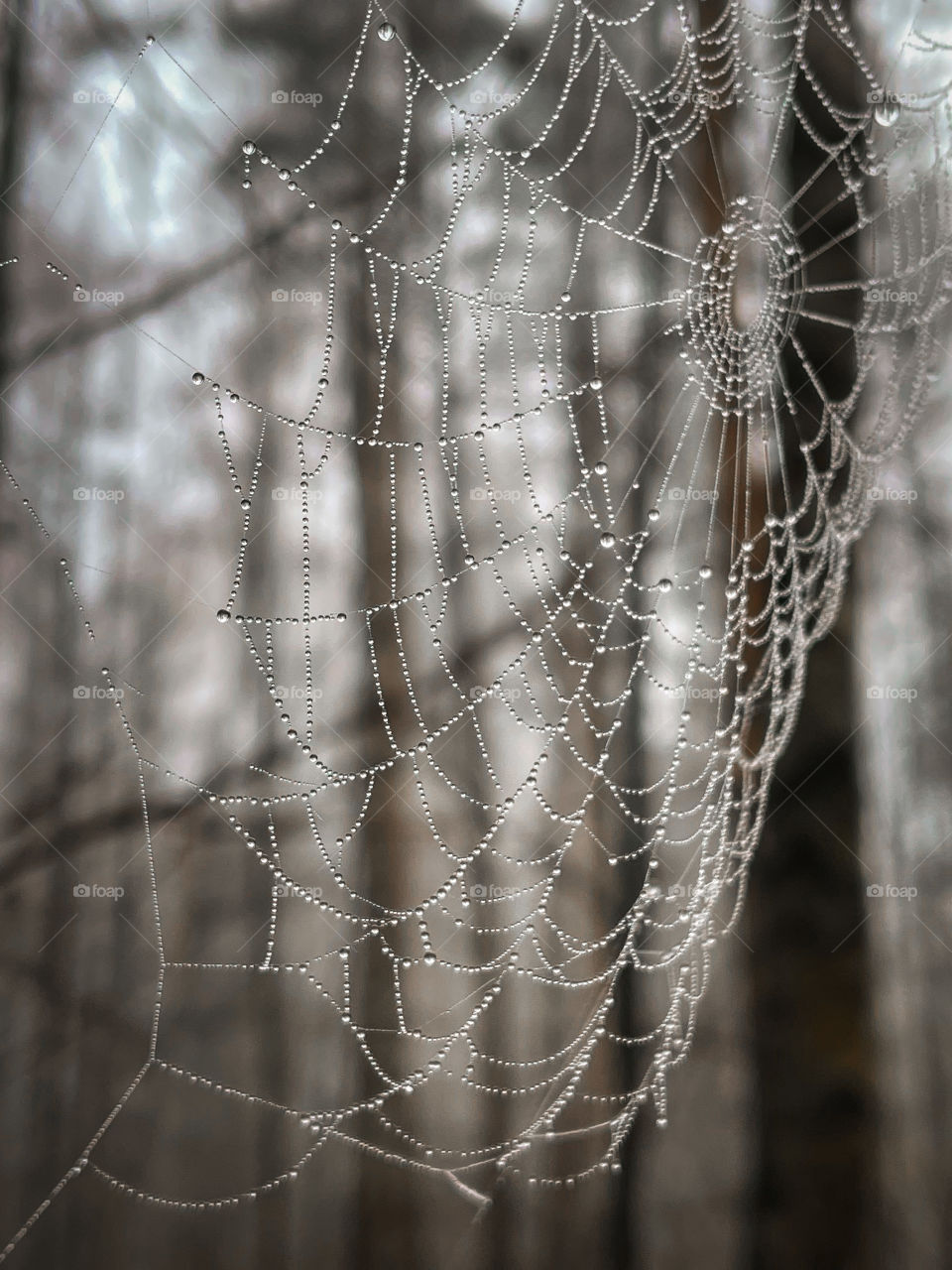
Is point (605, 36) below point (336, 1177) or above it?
above

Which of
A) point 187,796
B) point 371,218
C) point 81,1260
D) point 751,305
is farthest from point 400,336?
point 81,1260

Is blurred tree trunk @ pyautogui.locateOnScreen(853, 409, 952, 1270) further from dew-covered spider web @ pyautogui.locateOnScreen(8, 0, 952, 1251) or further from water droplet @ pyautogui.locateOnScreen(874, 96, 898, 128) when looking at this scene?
water droplet @ pyautogui.locateOnScreen(874, 96, 898, 128)

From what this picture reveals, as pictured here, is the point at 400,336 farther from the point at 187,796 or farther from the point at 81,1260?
the point at 81,1260

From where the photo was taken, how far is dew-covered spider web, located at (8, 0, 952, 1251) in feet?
3.13

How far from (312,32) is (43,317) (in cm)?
37

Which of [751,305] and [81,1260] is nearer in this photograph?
[81,1260]

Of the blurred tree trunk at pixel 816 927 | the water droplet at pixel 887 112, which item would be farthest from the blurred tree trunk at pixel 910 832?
the water droplet at pixel 887 112

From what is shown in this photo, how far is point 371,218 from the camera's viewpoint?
974 millimetres

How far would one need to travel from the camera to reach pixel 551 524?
995 mm

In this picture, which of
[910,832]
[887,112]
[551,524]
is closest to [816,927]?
[910,832]

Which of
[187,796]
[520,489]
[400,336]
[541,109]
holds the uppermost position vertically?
[541,109]

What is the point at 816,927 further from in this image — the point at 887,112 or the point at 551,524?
the point at 887,112

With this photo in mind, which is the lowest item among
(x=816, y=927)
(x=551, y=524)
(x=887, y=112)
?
(x=816, y=927)

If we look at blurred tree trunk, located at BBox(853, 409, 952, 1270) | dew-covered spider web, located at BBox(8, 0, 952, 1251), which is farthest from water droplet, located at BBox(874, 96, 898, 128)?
blurred tree trunk, located at BBox(853, 409, 952, 1270)
